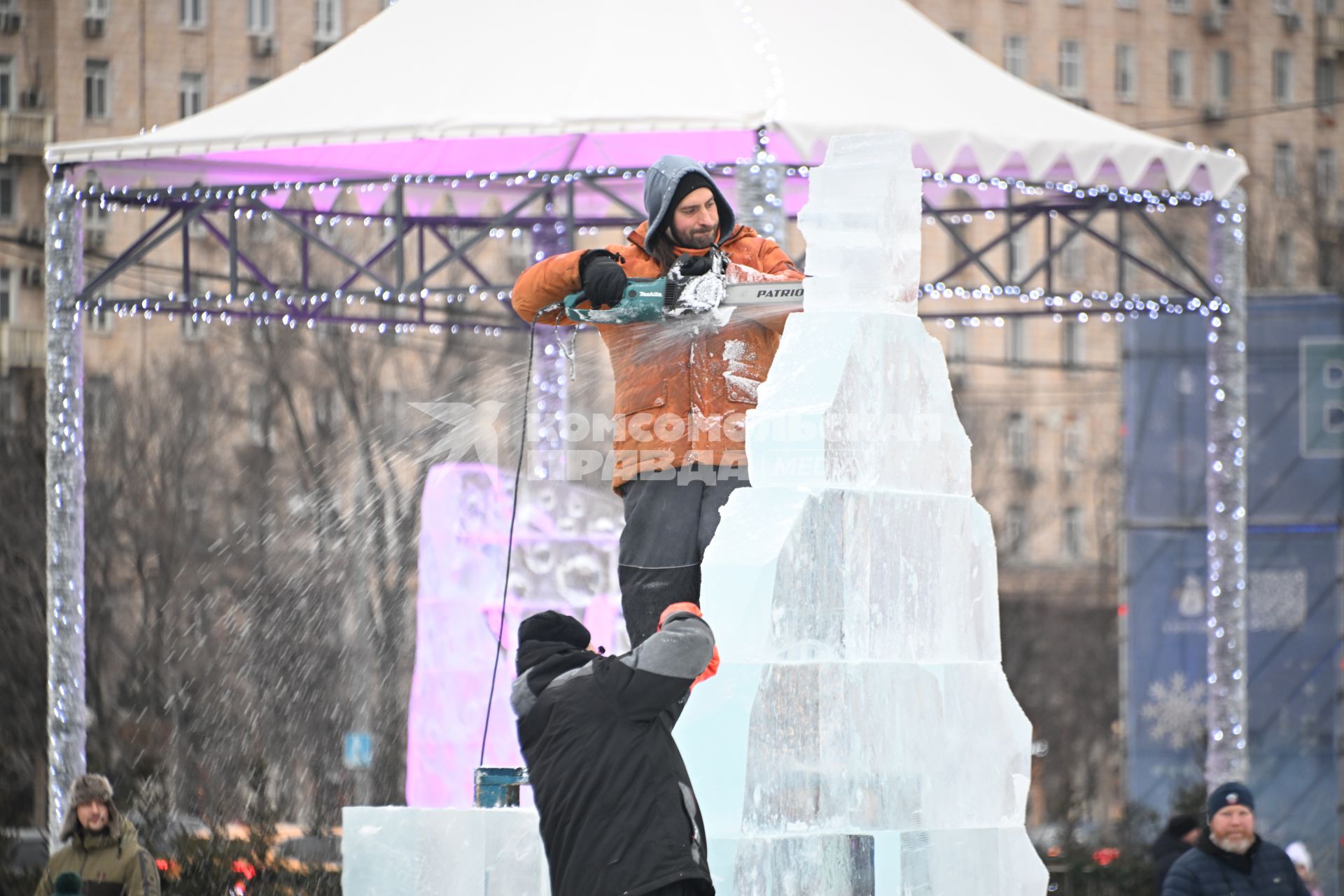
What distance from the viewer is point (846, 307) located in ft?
21.8

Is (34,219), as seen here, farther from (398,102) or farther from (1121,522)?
(398,102)

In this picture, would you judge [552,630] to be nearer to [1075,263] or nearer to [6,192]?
[6,192]

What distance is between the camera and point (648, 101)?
11.0 metres

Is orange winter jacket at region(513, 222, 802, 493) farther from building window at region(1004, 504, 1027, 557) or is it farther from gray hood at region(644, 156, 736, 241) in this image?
building window at region(1004, 504, 1027, 557)

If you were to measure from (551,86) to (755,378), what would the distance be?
4531mm

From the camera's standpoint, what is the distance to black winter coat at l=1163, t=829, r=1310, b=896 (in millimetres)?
8586

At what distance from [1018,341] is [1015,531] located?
9429 millimetres

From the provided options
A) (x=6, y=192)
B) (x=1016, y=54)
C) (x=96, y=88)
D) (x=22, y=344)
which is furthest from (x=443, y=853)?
(x=1016, y=54)

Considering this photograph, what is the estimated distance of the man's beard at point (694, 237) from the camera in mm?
6883

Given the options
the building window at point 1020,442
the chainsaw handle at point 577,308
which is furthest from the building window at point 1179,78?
the chainsaw handle at point 577,308

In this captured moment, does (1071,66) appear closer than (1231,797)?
No

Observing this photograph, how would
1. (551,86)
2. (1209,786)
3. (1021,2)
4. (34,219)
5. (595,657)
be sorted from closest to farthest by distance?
(595,657), (551,86), (1209,786), (34,219), (1021,2)

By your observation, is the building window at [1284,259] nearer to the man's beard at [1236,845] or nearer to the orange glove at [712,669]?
the man's beard at [1236,845]

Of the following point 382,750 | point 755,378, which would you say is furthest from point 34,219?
point 755,378
